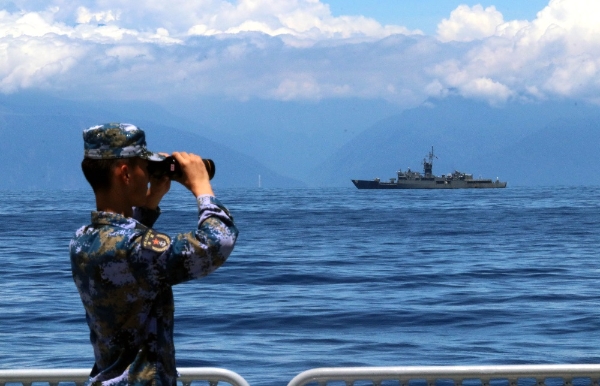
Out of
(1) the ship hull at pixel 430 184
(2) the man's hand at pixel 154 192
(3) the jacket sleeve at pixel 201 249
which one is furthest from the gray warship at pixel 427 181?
(3) the jacket sleeve at pixel 201 249

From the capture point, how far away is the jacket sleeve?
2889 millimetres

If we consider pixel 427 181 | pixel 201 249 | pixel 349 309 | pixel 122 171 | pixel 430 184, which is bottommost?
pixel 430 184

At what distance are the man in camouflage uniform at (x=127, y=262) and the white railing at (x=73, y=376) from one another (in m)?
1.23

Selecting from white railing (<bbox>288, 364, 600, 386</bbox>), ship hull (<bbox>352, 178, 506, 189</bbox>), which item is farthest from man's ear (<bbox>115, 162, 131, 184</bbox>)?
ship hull (<bbox>352, 178, 506, 189</bbox>)

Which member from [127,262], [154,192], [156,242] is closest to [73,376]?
[154,192]

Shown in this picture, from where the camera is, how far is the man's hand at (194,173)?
3.06 metres

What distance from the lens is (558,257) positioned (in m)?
40.1

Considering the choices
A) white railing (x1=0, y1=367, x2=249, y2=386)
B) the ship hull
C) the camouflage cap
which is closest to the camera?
the camouflage cap

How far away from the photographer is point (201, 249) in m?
2.88

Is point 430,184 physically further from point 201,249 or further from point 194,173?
point 201,249

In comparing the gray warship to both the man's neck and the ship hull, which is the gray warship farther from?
the man's neck

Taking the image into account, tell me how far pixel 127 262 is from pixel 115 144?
0.38 meters

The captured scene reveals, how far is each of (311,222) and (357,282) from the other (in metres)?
48.7

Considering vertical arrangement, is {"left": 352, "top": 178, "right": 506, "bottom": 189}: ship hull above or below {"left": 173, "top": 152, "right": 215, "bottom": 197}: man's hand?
below
